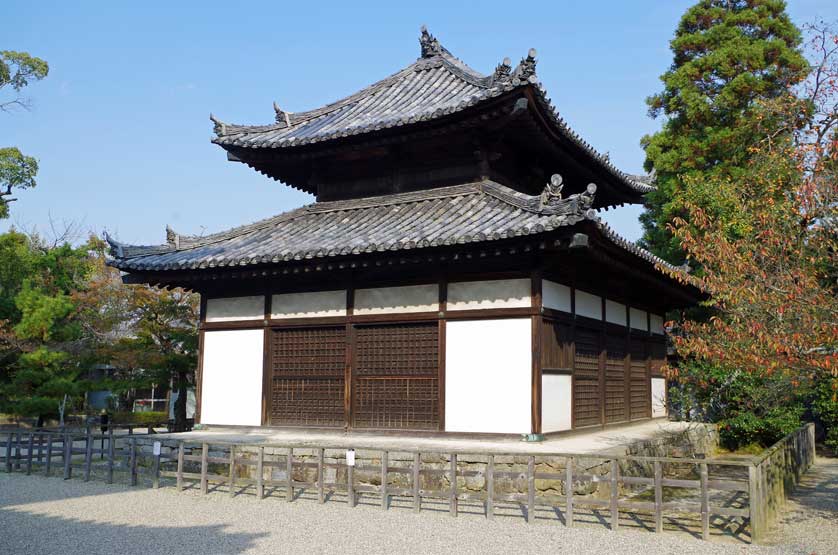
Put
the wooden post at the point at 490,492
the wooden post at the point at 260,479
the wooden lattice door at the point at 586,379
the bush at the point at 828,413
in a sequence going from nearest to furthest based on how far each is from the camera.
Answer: the wooden post at the point at 490,492, the wooden post at the point at 260,479, the wooden lattice door at the point at 586,379, the bush at the point at 828,413

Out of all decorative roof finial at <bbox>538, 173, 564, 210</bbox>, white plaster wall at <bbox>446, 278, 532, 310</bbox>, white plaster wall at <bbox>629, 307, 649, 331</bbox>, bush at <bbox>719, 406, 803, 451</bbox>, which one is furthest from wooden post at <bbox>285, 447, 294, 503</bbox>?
bush at <bbox>719, 406, 803, 451</bbox>

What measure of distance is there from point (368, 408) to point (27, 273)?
20909 millimetres

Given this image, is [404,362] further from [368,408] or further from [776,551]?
[776,551]

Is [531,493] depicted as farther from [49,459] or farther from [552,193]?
→ [49,459]

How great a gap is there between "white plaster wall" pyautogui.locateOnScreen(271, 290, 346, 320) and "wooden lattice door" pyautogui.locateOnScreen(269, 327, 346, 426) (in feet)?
1.06

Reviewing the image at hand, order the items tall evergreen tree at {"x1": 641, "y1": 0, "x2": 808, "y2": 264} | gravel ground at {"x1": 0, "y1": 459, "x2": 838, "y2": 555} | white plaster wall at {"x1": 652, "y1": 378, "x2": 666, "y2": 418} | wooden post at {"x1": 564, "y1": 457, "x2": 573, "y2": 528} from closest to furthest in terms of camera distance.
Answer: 1. gravel ground at {"x1": 0, "y1": 459, "x2": 838, "y2": 555}
2. wooden post at {"x1": 564, "y1": 457, "x2": 573, "y2": 528}
3. white plaster wall at {"x1": 652, "y1": 378, "x2": 666, "y2": 418}
4. tall evergreen tree at {"x1": 641, "y1": 0, "x2": 808, "y2": 264}

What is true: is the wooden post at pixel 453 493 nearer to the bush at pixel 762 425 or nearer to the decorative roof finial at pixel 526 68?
the decorative roof finial at pixel 526 68

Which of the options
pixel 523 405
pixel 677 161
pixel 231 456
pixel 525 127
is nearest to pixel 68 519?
pixel 231 456

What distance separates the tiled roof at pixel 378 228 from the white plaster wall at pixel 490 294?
1.06 meters

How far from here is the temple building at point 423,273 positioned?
39.8 ft

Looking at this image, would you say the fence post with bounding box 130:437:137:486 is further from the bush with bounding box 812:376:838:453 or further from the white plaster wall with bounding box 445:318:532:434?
the bush with bounding box 812:376:838:453

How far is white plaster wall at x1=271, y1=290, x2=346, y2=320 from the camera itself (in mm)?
13867

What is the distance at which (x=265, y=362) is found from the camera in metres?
14.5

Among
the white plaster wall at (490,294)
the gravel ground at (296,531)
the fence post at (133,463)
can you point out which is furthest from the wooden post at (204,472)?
the white plaster wall at (490,294)
